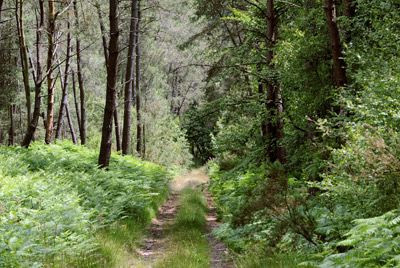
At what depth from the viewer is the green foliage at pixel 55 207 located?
5.40 meters

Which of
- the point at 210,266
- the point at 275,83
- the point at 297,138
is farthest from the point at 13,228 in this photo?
the point at 275,83

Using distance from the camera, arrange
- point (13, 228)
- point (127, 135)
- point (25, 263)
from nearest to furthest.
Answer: point (25, 263), point (13, 228), point (127, 135)

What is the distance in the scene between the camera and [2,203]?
21.9 feet

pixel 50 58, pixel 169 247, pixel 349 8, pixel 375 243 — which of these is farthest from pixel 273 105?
pixel 50 58

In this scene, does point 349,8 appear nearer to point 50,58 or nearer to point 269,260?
point 269,260

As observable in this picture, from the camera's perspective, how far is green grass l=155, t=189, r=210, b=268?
723 centimetres

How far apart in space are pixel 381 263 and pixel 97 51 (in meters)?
35.3

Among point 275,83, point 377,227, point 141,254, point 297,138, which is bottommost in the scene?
point 141,254

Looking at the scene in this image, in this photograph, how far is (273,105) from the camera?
11039 mm

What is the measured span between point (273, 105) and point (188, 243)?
4.22m

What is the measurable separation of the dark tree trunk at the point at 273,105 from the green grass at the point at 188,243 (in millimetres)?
2708

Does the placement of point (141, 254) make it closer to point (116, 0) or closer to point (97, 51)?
point (116, 0)

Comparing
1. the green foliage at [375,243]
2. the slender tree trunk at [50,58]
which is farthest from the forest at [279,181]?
the slender tree trunk at [50,58]

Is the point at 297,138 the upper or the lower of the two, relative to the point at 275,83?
lower
